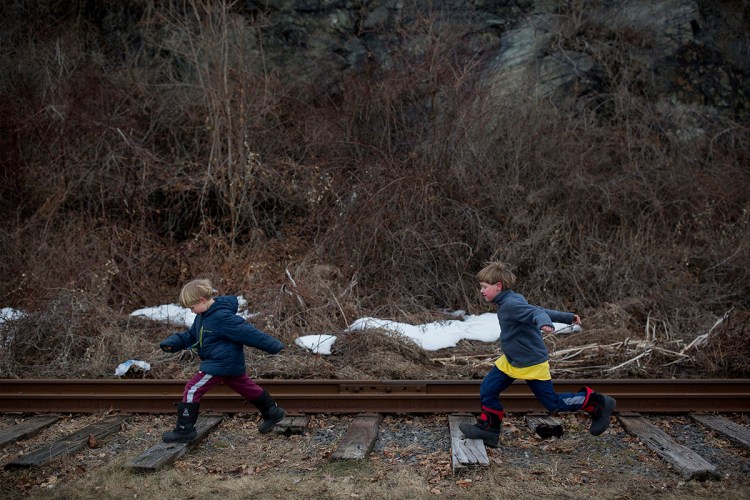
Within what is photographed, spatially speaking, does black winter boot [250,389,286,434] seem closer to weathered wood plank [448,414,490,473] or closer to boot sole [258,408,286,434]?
boot sole [258,408,286,434]

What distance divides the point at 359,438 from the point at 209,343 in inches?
56.1

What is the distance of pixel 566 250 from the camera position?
1009cm

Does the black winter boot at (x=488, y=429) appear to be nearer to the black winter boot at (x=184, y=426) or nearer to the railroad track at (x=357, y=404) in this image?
the railroad track at (x=357, y=404)

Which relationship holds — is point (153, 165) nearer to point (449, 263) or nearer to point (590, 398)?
point (449, 263)

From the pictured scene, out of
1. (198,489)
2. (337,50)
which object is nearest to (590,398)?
(198,489)

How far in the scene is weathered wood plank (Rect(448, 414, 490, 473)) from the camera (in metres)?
4.55

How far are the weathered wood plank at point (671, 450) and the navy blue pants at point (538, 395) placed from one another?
24.7 inches

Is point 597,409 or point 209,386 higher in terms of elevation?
point 597,409

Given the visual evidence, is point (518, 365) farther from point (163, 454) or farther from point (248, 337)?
point (163, 454)

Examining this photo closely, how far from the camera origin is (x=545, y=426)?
5.29 m

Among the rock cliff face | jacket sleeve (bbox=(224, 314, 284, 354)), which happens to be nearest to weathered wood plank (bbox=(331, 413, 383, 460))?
jacket sleeve (bbox=(224, 314, 284, 354))

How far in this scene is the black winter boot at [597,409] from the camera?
16.6 ft

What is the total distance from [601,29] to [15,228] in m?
12.7

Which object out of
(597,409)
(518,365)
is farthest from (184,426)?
(597,409)
